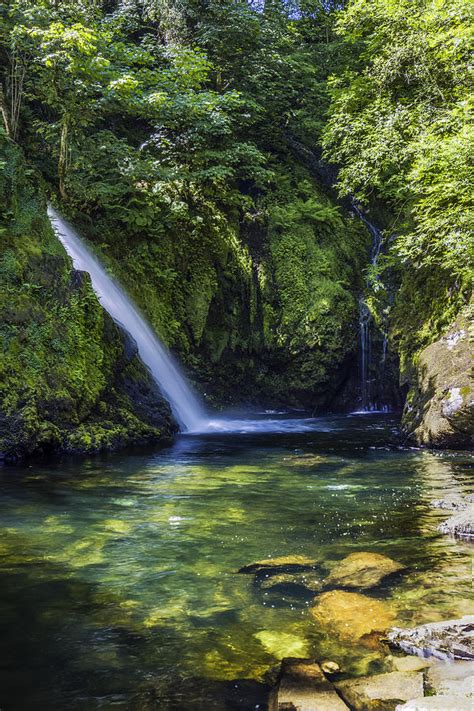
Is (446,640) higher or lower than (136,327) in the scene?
lower

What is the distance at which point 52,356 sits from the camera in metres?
9.20

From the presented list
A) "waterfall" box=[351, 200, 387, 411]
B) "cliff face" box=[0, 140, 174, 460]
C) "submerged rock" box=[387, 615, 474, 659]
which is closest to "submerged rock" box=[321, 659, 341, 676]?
"submerged rock" box=[387, 615, 474, 659]

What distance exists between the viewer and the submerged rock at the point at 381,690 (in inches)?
99.7

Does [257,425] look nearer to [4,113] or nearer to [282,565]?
[4,113]

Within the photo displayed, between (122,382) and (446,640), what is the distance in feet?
27.3

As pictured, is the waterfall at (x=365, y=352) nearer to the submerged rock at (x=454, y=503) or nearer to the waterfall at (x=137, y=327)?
the waterfall at (x=137, y=327)

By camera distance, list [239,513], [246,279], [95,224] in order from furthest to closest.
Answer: [246,279]
[95,224]
[239,513]

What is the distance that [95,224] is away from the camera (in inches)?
551

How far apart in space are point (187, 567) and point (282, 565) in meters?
0.71

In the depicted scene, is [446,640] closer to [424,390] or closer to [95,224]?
[424,390]

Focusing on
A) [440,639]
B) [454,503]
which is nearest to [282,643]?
[440,639]

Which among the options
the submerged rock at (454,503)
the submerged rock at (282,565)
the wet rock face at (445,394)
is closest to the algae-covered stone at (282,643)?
the submerged rock at (282,565)

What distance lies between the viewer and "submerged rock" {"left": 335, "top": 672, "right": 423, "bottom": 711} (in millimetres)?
2531

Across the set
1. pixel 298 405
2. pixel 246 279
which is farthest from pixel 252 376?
pixel 246 279
